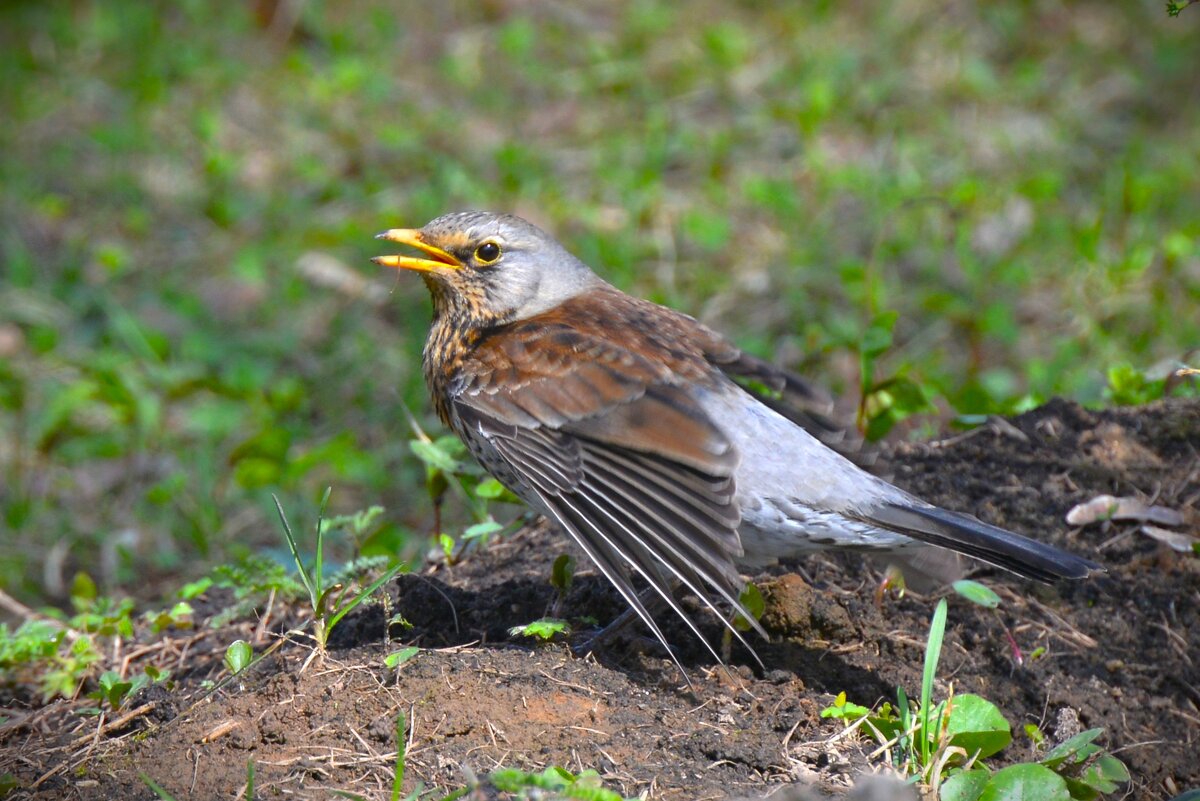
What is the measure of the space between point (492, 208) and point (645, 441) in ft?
14.7

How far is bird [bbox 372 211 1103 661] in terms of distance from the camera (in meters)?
3.98

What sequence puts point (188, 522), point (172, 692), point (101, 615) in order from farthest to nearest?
point (188, 522)
point (101, 615)
point (172, 692)

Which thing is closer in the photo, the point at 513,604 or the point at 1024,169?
the point at 513,604

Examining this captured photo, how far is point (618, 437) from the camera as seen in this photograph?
14.2 ft

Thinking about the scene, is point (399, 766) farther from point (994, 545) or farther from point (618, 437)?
point (994, 545)

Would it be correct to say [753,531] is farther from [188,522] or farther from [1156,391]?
[188,522]

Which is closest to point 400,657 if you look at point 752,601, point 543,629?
point 543,629

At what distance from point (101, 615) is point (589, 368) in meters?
2.09

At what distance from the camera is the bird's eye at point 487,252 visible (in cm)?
505

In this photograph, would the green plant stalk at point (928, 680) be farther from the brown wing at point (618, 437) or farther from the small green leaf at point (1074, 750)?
the brown wing at point (618, 437)

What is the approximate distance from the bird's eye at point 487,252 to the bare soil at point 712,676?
107 cm

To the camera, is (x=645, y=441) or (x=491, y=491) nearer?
(x=645, y=441)

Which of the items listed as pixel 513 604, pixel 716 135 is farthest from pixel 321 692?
pixel 716 135

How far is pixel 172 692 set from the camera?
13.4ft
